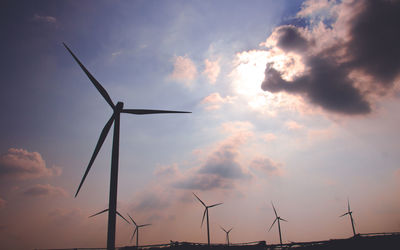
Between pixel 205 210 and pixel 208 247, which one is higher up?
pixel 205 210

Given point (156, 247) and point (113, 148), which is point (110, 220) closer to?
point (113, 148)

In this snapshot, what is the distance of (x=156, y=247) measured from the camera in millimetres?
36094

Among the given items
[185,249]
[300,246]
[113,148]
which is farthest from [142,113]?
[300,246]

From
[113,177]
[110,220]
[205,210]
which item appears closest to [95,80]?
[113,177]

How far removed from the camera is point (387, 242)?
2672cm

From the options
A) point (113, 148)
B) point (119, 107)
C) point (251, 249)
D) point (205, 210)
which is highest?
point (119, 107)

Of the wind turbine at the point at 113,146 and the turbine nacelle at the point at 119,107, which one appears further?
the turbine nacelle at the point at 119,107

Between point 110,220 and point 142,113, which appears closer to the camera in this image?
point 110,220

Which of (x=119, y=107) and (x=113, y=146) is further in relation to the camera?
(x=119, y=107)

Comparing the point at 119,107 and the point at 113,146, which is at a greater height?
the point at 119,107

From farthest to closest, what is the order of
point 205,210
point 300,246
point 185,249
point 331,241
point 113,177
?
1. point 205,210
2. point 185,249
3. point 300,246
4. point 331,241
5. point 113,177

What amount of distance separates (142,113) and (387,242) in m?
31.1

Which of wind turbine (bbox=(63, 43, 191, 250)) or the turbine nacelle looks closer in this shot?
wind turbine (bbox=(63, 43, 191, 250))

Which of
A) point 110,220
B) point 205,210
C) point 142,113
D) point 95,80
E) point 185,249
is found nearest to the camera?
point 110,220
